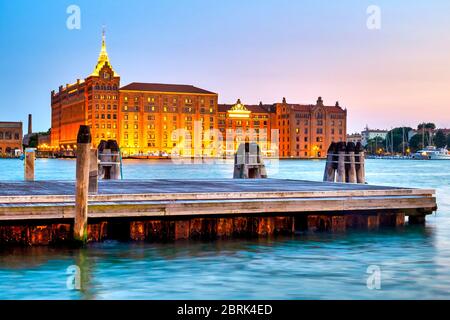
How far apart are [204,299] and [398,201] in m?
10.0

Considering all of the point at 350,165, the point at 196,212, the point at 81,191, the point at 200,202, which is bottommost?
the point at 196,212

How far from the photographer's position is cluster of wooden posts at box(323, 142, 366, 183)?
1243 inches

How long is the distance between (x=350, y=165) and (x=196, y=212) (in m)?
13.6

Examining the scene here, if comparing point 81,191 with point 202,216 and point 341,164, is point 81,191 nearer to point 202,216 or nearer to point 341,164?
point 202,216

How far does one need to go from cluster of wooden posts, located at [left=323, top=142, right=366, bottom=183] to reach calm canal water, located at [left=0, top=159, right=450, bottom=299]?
9290 mm

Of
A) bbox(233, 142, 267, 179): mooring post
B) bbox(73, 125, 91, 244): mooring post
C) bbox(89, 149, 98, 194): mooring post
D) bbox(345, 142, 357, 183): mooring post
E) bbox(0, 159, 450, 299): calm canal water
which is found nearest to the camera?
bbox(0, 159, 450, 299): calm canal water

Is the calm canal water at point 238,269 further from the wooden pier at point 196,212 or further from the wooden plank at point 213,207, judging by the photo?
the wooden plank at point 213,207

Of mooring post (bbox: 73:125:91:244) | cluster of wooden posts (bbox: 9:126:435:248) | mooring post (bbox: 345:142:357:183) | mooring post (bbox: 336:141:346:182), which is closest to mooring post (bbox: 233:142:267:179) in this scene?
mooring post (bbox: 336:141:346:182)

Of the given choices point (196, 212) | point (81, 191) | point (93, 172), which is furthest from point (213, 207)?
point (81, 191)

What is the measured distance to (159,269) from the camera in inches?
681

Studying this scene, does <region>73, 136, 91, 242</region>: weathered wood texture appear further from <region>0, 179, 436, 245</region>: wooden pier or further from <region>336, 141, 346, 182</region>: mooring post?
<region>336, 141, 346, 182</region>: mooring post

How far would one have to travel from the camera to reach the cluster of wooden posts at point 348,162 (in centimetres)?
3156

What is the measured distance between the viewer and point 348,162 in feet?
104
